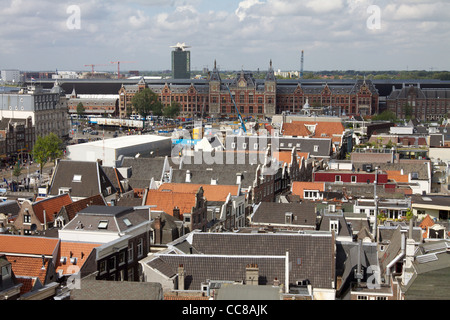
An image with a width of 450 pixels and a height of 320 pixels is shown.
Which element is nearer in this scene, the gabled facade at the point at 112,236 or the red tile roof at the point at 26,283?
the red tile roof at the point at 26,283

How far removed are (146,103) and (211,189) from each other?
108430 mm

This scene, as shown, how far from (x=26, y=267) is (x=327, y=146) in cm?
4738

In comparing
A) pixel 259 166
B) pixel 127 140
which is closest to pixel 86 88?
pixel 127 140

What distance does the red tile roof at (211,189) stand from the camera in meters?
40.2

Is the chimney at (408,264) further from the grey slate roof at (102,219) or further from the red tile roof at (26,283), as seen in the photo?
the red tile roof at (26,283)

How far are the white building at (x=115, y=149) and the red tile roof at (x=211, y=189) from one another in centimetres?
1704

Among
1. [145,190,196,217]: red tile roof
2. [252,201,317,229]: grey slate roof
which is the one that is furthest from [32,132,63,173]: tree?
[252,201,317,229]: grey slate roof

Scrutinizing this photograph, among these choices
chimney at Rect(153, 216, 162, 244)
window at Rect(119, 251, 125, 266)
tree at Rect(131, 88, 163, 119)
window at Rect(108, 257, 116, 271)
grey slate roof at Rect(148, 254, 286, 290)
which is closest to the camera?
grey slate roof at Rect(148, 254, 286, 290)

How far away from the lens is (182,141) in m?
81.2

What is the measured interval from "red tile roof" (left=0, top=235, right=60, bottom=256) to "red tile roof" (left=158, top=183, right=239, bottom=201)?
48.3ft

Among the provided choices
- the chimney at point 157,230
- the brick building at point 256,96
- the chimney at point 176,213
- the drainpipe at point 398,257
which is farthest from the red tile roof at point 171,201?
the brick building at point 256,96

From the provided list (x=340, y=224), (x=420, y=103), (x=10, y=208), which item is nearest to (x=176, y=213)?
(x=340, y=224)

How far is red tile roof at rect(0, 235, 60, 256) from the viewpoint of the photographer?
25.5 metres

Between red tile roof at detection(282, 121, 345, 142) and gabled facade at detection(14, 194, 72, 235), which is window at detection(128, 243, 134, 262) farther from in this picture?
red tile roof at detection(282, 121, 345, 142)
